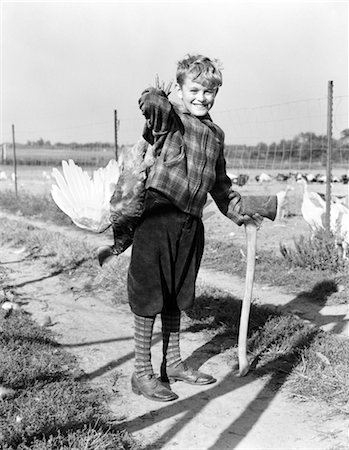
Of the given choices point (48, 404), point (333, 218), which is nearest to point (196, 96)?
point (48, 404)

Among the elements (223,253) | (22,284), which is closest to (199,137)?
(22,284)

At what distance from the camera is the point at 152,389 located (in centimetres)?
302

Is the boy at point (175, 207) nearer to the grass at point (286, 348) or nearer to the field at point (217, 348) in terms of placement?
the field at point (217, 348)

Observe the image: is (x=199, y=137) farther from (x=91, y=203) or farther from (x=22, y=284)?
(x=22, y=284)

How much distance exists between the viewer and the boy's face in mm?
2859

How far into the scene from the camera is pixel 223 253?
6754 mm

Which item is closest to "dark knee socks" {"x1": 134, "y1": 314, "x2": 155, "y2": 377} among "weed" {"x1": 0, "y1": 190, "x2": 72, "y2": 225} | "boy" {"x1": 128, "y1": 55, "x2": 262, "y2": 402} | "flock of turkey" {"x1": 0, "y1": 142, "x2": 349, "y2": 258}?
"boy" {"x1": 128, "y1": 55, "x2": 262, "y2": 402}

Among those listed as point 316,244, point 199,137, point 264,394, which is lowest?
point 264,394

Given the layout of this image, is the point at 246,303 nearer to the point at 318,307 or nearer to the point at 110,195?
the point at 110,195

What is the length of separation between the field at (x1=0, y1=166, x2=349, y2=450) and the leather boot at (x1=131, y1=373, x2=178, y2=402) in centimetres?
5

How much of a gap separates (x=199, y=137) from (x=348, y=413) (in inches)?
59.2

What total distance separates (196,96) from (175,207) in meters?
0.55

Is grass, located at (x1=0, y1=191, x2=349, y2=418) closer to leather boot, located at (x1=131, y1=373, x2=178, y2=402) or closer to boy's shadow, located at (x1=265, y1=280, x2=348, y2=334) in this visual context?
boy's shadow, located at (x1=265, y1=280, x2=348, y2=334)

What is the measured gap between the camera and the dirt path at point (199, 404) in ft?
8.52
